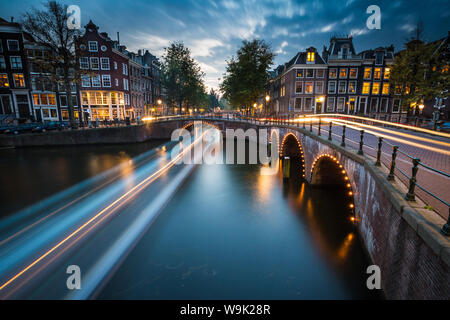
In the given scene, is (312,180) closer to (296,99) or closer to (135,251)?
(135,251)

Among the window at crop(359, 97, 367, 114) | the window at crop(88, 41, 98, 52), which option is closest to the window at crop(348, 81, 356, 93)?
the window at crop(359, 97, 367, 114)

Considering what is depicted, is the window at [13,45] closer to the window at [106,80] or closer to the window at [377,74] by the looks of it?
the window at [106,80]

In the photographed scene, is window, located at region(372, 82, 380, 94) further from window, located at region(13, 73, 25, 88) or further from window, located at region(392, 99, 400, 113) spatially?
window, located at region(13, 73, 25, 88)

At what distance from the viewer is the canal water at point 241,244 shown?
8.06 meters

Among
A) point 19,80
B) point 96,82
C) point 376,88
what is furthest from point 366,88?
point 19,80

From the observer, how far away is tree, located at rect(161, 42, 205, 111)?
50.8m

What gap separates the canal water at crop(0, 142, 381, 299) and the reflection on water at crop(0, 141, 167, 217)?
0.16m

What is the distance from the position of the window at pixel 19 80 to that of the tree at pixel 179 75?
24.3m

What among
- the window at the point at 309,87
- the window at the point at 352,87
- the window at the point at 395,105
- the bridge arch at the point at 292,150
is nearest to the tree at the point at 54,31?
the bridge arch at the point at 292,150

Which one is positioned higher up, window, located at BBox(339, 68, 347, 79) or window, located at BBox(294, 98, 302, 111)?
window, located at BBox(339, 68, 347, 79)

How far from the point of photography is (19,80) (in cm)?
3812

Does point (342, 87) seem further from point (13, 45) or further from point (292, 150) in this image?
point (13, 45)
